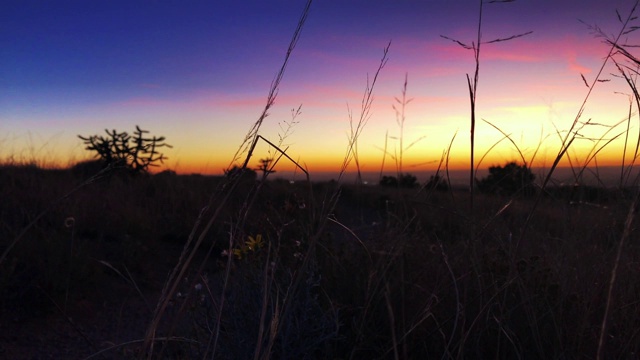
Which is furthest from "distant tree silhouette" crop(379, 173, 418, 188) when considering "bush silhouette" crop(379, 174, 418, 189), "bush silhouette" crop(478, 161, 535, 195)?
"bush silhouette" crop(478, 161, 535, 195)

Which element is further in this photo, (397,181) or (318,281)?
(397,181)

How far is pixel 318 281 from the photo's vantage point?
2.68m

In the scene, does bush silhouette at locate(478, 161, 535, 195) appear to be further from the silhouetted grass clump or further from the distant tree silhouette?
the distant tree silhouette

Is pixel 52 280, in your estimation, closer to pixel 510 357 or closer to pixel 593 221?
pixel 510 357

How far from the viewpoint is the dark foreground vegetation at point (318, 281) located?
2.15m

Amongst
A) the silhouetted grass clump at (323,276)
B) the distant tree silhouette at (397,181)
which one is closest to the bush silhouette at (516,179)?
the silhouetted grass clump at (323,276)

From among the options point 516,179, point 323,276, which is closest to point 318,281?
point 323,276

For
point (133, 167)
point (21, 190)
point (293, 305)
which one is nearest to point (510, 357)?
point (293, 305)

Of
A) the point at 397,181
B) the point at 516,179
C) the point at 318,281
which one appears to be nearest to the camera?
the point at 318,281

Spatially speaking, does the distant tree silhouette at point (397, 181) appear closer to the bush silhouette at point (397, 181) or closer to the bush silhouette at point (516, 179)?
the bush silhouette at point (397, 181)

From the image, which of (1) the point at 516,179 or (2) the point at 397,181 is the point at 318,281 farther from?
(1) the point at 516,179

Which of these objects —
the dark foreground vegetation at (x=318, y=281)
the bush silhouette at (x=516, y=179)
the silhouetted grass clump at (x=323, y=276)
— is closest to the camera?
the silhouetted grass clump at (x=323, y=276)

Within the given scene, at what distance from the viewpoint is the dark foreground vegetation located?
215cm

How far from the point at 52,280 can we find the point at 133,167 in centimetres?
698
